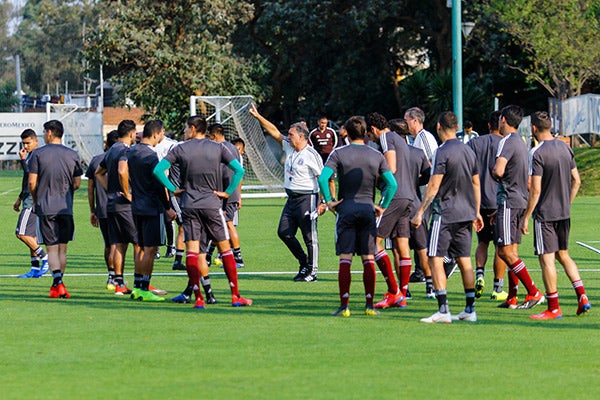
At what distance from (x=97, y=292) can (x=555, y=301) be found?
573cm

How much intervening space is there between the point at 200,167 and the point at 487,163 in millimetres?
3271

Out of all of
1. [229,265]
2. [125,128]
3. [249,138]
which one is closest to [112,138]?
[125,128]

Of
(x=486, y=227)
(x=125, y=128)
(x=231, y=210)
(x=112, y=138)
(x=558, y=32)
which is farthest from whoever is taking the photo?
(x=558, y=32)

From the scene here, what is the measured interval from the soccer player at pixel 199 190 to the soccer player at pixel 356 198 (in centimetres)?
131

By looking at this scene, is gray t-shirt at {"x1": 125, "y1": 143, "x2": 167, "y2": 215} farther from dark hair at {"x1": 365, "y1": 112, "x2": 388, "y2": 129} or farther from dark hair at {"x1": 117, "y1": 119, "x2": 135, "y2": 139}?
dark hair at {"x1": 365, "y1": 112, "x2": 388, "y2": 129}

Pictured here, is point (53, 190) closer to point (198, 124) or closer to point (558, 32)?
point (198, 124)

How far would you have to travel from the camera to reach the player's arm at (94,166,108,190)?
46.8 feet

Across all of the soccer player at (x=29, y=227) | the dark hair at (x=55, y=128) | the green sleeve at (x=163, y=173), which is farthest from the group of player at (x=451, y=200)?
the soccer player at (x=29, y=227)

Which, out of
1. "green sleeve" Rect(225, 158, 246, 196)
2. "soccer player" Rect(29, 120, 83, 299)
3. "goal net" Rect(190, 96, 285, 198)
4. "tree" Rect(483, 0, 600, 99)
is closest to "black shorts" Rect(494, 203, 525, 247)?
"green sleeve" Rect(225, 158, 246, 196)

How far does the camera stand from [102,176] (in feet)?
47.1

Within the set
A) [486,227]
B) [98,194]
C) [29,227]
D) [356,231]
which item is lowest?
[29,227]

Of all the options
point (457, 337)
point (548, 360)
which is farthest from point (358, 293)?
point (548, 360)

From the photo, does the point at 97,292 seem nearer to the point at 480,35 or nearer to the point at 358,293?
the point at 358,293

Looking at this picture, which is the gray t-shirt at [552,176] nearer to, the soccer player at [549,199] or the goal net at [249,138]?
the soccer player at [549,199]
